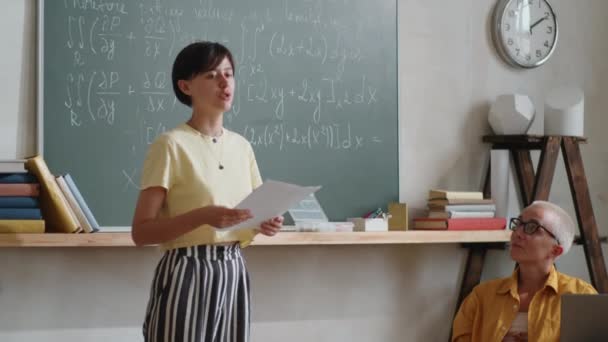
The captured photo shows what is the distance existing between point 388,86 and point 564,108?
798 mm

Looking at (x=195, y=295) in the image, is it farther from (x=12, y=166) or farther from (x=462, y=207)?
(x=462, y=207)

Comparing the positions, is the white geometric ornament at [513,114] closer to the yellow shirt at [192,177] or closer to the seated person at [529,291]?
the seated person at [529,291]

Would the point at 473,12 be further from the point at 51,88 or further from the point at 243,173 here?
the point at 243,173

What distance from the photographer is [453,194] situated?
12.8 feet

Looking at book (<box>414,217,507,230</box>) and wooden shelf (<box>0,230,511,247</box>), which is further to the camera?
book (<box>414,217,507,230</box>)

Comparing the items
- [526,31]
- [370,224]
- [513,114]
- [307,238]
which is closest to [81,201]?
[307,238]

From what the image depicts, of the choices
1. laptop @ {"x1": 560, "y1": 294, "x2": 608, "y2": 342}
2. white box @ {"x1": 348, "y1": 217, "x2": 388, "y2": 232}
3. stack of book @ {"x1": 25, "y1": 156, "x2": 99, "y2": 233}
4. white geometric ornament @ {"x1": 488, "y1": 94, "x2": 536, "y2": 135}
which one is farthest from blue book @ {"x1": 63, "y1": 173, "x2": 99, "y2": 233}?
white geometric ornament @ {"x1": 488, "y1": 94, "x2": 536, "y2": 135}

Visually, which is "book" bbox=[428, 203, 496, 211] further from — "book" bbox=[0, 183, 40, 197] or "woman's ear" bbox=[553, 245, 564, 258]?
"book" bbox=[0, 183, 40, 197]

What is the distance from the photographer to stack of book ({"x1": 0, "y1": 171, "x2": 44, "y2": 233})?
10.1 ft

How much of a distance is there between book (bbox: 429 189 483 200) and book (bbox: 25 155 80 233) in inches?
61.1

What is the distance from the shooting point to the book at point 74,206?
3.17 m

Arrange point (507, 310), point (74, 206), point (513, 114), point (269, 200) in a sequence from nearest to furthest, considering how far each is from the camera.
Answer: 1. point (269, 200)
2. point (507, 310)
3. point (74, 206)
4. point (513, 114)

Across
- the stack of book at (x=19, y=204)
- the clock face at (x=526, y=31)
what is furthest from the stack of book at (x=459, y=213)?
the stack of book at (x=19, y=204)

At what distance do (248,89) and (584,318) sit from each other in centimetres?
193
